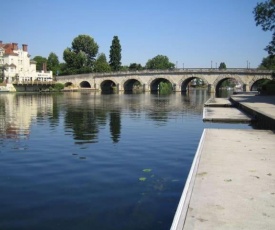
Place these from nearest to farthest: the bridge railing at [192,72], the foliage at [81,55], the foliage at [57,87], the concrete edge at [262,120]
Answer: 1. the concrete edge at [262,120]
2. the bridge railing at [192,72]
3. the foliage at [57,87]
4. the foliage at [81,55]

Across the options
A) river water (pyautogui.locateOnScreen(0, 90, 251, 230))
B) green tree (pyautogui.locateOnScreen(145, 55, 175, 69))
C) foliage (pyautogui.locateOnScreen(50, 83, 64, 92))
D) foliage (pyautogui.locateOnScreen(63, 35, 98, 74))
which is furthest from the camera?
green tree (pyautogui.locateOnScreen(145, 55, 175, 69))

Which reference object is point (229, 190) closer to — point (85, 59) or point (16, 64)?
point (16, 64)

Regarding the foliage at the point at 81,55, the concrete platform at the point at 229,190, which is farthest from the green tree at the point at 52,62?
the concrete platform at the point at 229,190

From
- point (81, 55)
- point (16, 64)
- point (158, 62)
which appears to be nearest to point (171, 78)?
point (81, 55)

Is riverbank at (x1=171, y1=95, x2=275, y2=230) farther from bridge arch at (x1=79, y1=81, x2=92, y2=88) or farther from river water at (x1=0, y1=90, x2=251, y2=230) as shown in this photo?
bridge arch at (x1=79, y1=81, x2=92, y2=88)

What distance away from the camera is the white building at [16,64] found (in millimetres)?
103688

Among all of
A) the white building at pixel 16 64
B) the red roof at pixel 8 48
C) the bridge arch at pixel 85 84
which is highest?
the red roof at pixel 8 48

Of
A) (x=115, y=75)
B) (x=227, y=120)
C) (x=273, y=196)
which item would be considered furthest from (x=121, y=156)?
(x=115, y=75)

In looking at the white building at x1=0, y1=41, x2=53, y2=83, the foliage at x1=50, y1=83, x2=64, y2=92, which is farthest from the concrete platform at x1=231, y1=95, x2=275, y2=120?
the white building at x1=0, y1=41, x2=53, y2=83

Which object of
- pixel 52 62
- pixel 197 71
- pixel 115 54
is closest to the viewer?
pixel 197 71

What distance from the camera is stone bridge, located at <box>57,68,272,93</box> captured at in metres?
87.8

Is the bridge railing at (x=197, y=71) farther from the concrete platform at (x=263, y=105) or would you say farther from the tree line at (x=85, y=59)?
the concrete platform at (x=263, y=105)

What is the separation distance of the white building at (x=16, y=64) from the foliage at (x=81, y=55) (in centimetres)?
1479

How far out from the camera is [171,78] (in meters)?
98.4
